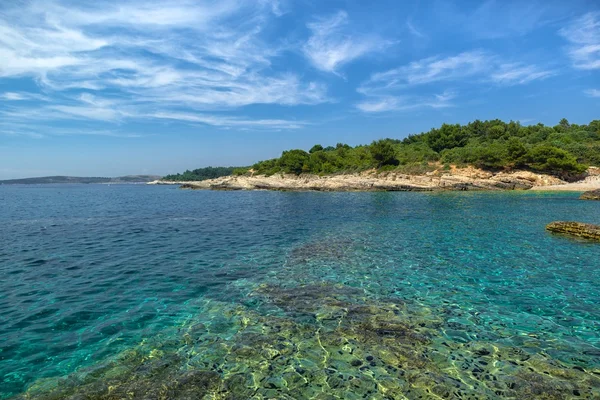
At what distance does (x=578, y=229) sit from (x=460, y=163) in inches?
2393

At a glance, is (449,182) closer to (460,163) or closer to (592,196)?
(460,163)

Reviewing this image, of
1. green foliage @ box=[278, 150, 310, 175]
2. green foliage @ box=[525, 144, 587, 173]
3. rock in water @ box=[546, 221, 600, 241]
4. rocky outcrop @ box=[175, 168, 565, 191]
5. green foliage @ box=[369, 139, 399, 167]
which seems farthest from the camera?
green foliage @ box=[278, 150, 310, 175]

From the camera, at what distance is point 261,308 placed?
36.8 feet

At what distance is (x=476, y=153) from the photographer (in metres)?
76.1

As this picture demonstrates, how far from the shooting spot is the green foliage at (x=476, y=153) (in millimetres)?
71500

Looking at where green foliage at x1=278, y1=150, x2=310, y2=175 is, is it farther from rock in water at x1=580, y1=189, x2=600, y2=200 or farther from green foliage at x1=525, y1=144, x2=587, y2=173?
rock in water at x1=580, y1=189, x2=600, y2=200

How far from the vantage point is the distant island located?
2758 inches

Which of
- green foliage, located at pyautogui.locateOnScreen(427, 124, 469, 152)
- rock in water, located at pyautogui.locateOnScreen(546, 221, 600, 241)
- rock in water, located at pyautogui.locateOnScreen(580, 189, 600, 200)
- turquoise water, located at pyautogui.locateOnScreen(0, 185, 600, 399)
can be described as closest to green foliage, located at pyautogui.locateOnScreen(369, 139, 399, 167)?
green foliage, located at pyautogui.locateOnScreen(427, 124, 469, 152)

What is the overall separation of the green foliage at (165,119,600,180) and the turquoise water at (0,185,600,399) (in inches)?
2395

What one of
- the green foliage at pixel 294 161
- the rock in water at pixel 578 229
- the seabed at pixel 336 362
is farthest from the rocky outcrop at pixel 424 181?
the seabed at pixel 336 362

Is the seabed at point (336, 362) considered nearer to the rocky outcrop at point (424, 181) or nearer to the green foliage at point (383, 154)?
the rocky outcrop at point (424, 181)

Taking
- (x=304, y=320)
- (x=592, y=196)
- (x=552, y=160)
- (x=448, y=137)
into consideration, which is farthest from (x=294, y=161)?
(x=304, y=320)

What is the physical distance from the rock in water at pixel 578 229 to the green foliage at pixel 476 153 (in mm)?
57114

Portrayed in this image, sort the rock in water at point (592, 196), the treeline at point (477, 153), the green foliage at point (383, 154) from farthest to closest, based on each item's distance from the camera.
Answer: the green foliage at point (383, 154) → the treeline at point (477, 153) → the rock in water at point (592, 196)
